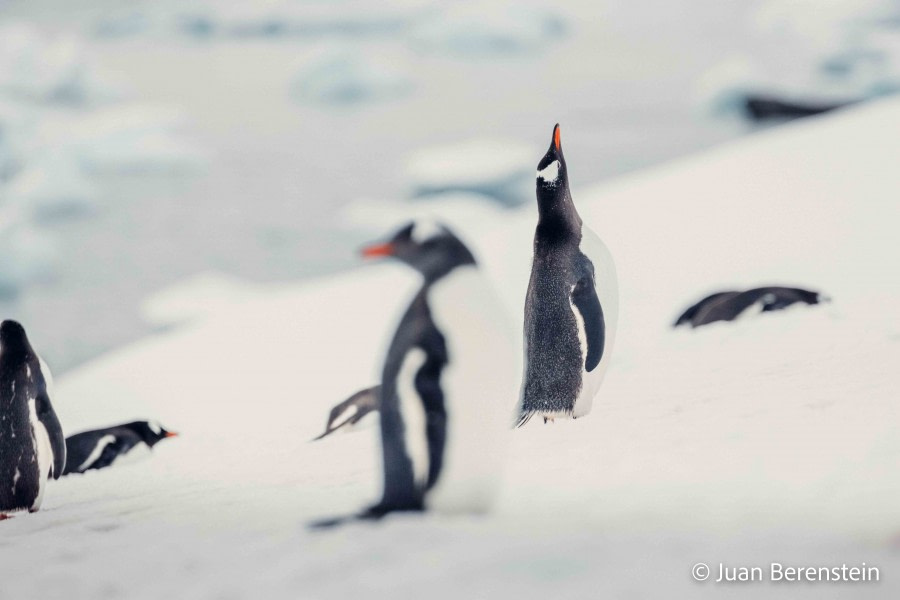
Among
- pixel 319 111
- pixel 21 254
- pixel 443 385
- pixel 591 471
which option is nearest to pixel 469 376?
pixel 443 385

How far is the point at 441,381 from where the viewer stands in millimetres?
1544

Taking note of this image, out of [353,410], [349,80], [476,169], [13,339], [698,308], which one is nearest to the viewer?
[13,339]

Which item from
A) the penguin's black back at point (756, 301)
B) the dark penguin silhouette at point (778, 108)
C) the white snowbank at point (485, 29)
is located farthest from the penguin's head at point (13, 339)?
the dark penguin silhouette at point (778, 108)

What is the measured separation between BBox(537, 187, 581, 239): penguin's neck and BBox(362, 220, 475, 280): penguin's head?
37.8 inches

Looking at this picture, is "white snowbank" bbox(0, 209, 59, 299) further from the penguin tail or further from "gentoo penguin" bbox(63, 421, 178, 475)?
the penguin tail

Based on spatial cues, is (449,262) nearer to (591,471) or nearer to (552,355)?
(591,471)

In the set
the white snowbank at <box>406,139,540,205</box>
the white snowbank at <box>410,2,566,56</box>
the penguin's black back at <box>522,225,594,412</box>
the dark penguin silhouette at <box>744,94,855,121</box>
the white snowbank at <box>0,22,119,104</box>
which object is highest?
the white snowbank at <box>410,2,566,56</box>

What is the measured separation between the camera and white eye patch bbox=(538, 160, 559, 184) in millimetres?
2496

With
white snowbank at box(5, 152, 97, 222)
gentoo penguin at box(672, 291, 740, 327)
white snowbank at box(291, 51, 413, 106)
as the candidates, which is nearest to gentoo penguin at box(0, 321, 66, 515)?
gentoo penguin at box(672, 291, 740, 327)

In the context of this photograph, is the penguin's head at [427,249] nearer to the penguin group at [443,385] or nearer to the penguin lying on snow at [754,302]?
the penguin group at [443,385]

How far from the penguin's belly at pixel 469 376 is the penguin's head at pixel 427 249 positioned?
0.07ft

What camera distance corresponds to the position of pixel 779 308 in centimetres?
363

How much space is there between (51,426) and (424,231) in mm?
1587

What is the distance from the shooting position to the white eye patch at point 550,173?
8.19ft
